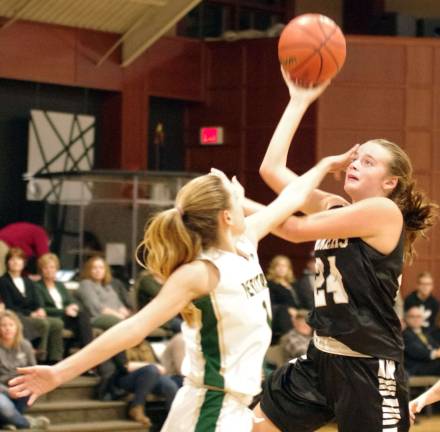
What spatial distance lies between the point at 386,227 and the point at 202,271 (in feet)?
3.37

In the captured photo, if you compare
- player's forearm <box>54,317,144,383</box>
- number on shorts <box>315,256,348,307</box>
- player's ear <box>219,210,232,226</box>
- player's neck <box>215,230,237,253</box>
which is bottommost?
player's forearm <box>54,317,144,383</box>

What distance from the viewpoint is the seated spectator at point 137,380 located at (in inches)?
350

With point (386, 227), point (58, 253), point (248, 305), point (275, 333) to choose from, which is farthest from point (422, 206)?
point (58, 253)

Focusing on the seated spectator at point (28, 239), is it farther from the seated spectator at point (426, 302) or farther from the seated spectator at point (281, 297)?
the seated spectator at point (426, 302)

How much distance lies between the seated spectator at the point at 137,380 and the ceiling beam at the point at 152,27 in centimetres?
524

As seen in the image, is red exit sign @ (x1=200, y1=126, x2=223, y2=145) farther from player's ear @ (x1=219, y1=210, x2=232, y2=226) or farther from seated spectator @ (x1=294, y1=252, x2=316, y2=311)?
player's ear @ (x1=219, y1=210, x2=232, y2=226)

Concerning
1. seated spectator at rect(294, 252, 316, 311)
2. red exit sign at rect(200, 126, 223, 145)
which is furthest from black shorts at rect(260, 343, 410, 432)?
red exit sign at rect(200, 126, 223, 145)

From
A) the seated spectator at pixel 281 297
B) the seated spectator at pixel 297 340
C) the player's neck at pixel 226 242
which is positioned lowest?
the seated spectator at pixel 297 340

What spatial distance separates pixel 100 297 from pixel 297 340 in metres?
1.89

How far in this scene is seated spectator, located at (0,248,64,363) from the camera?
351 inches

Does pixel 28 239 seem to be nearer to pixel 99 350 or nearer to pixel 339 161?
pixel 339 161

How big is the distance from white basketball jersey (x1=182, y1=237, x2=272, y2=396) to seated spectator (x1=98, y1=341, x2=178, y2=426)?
5500 millimetres

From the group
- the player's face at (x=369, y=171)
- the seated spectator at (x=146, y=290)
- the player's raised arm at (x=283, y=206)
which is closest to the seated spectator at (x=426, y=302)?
the seated spectator at (x=146, y=290)

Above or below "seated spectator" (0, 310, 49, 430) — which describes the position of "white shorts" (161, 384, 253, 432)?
above
